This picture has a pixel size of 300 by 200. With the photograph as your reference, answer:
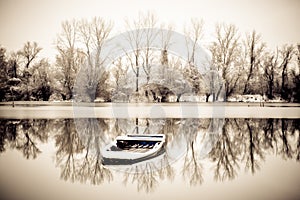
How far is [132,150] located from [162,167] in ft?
4.49

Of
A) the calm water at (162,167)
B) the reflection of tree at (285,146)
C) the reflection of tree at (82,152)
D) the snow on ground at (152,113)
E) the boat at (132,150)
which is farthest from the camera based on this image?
the snow on ground at (152,113)

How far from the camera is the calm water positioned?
6.97 metres

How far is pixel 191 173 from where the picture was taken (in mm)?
8453

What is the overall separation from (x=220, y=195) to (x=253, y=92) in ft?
89.1

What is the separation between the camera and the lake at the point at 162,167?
697 centimetres

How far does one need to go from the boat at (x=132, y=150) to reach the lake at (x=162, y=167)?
161mm

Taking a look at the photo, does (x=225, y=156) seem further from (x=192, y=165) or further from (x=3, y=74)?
(x=3, y=74)

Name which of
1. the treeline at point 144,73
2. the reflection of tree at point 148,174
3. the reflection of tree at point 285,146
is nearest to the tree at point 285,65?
the treeline at point 144,73

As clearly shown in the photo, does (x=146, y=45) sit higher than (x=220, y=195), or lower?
higher

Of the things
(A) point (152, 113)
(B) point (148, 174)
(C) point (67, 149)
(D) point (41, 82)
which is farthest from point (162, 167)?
(D) point (41, 82)

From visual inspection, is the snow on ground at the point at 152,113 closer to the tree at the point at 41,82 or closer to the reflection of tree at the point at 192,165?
the tree at the point at 41,82

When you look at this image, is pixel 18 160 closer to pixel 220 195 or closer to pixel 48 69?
pixel 220 195

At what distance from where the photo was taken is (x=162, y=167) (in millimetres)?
8812

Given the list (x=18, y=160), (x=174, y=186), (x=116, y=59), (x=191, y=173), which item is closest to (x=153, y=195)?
(x=174, y=186)
